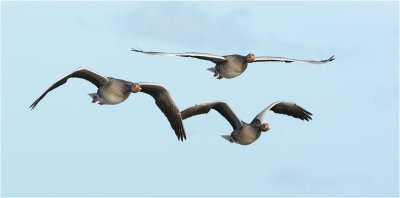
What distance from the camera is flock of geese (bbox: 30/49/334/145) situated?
27516mm

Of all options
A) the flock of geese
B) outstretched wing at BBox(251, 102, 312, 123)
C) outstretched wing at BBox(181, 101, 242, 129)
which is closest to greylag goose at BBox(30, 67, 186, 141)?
the flock of geese

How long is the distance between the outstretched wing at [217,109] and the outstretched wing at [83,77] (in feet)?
13.7

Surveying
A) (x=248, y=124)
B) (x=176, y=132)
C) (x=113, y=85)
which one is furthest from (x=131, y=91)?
(x=248, y=124)

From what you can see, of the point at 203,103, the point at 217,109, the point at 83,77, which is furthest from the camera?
the point at 217,109

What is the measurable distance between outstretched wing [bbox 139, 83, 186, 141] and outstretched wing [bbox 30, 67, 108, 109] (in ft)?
6.36

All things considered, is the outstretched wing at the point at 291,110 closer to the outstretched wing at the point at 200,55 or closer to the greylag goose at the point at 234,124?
the greylag goose at the point at 234,124

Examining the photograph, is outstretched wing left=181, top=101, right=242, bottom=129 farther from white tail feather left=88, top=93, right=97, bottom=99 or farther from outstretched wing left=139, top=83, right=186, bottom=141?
white tail feather left=88, top=93, right=97, bottom=99

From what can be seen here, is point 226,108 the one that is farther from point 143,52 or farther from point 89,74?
point 89,74

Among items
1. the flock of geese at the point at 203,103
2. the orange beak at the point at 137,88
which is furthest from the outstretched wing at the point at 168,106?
the orange beak at the point at 137,88

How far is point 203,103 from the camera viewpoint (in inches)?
1178

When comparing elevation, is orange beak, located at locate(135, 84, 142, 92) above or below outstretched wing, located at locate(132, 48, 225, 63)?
below

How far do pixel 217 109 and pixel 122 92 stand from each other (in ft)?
14.7

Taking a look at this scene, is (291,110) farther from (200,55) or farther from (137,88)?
(137,88)

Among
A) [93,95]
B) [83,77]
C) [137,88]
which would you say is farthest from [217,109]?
[83,77]
